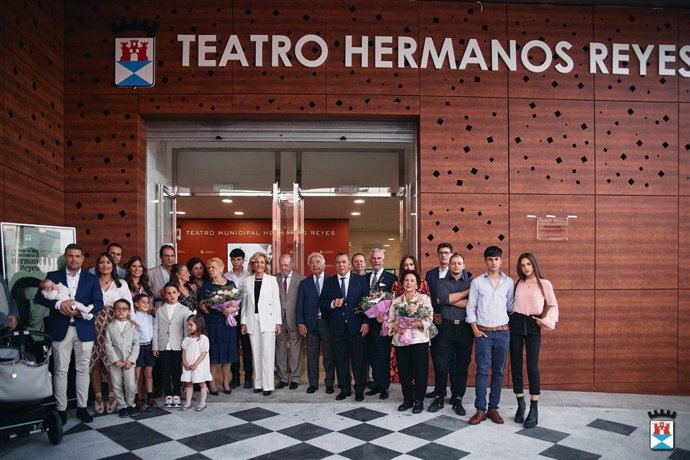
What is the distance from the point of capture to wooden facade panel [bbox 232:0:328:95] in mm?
6520

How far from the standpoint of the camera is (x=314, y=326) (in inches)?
231

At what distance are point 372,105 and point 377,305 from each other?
267 cm

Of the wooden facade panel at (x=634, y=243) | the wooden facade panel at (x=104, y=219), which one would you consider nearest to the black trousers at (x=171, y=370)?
the wooden facade panel at (x=104, y=219)

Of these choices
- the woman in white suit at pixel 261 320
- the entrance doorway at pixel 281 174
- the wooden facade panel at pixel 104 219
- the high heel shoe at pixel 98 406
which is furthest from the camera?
the entrance doorway at pixel 281 174

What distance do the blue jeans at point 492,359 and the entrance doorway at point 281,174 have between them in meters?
2.23

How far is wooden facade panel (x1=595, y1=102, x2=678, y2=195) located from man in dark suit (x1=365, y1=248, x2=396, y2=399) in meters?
3.04

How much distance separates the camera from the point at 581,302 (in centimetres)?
652

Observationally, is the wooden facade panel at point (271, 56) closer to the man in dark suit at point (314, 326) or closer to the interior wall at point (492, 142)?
the interior wall at point (492, 142)

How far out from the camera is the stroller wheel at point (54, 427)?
4.15 m

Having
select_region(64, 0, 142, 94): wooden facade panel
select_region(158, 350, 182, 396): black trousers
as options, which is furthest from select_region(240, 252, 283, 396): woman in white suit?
select_region(64, 0, 142, 94): wooden facade panel

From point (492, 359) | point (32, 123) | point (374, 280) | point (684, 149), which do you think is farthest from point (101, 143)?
point (684, 149)

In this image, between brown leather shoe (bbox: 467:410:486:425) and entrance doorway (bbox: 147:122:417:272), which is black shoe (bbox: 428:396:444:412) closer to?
brown leather shoe (bbox: 467:410:486:425)

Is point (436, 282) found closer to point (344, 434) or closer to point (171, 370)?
point (344, 434)

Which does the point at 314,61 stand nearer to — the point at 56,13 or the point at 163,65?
the point at 163,65
